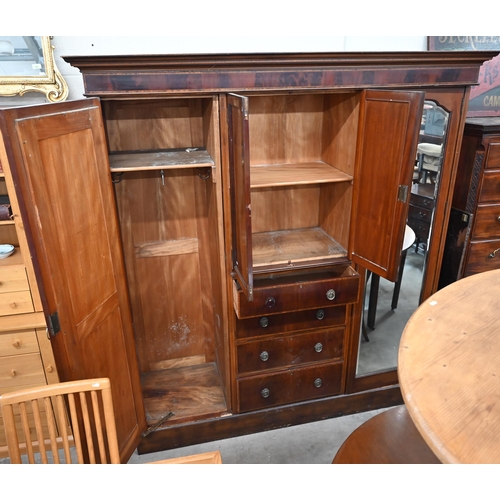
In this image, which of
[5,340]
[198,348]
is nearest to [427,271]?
[198,348]

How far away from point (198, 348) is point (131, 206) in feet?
3.31

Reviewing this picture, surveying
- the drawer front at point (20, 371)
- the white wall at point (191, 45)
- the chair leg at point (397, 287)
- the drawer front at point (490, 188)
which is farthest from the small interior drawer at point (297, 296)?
the white wall at point (191, 45)

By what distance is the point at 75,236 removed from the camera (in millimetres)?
1534

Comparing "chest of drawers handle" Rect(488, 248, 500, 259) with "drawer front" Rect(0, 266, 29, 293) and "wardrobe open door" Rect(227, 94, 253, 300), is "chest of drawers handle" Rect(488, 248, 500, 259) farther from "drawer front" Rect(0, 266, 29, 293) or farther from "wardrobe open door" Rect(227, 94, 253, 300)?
"drawer front" Rect(0, 266, 29, 293)

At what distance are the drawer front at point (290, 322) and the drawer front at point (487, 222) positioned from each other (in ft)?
2.69

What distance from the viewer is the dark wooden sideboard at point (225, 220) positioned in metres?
1.51

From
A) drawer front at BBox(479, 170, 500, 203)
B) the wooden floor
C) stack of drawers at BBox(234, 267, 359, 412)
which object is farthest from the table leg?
the wooden floor

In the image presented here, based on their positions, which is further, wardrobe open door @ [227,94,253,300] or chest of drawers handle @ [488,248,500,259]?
chest of drawers handle @ [488,248,500,259]

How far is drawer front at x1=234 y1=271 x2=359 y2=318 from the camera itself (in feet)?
6.02

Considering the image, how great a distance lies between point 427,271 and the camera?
85.8 inches

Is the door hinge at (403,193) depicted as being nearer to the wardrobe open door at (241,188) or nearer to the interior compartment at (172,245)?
the wardrobe open door at (241,188)

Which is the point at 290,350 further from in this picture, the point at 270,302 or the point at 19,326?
the point at 19,326

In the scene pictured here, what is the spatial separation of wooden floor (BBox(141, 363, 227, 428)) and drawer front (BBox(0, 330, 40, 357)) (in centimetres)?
69

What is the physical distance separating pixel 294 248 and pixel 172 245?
0.69m
